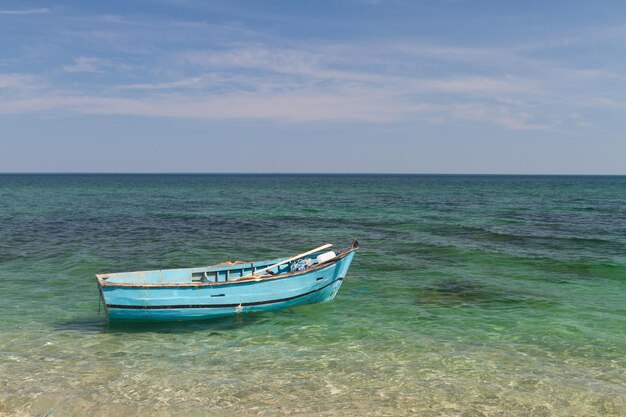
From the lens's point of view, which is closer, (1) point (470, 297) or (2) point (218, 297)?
(2) point (218, 297)

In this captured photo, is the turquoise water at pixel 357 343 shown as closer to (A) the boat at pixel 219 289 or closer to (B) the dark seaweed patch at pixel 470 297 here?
(B) the dark seaweed patch at pixel 470 297

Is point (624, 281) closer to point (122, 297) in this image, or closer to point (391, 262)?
point (391, 262)

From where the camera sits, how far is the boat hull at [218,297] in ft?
52.9

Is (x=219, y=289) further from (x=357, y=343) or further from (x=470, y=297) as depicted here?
(x=470, y=297)

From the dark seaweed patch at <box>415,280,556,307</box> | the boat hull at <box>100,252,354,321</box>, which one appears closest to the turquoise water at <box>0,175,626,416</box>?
the dark seaweed patch at <box>415,280,556,307</box>

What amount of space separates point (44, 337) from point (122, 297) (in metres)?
2.39

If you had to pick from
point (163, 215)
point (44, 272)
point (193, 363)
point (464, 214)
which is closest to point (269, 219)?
point (163, 215)

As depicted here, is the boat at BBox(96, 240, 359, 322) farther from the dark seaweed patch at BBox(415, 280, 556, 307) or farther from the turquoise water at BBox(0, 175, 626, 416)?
the dark seaweed patch at BBox(415, 280, 556, 307)

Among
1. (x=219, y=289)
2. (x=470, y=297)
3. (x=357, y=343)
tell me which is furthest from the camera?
(x=470, y=297)

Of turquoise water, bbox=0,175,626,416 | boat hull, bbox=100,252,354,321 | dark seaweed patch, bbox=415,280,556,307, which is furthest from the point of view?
dark seaweed patch, bbox=415,280,556,307

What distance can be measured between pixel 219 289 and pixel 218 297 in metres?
0.26

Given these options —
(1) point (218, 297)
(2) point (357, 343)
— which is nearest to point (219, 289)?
(1) point (218, 297)

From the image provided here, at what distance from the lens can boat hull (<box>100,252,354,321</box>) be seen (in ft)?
52.9

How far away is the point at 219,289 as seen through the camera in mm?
17047
